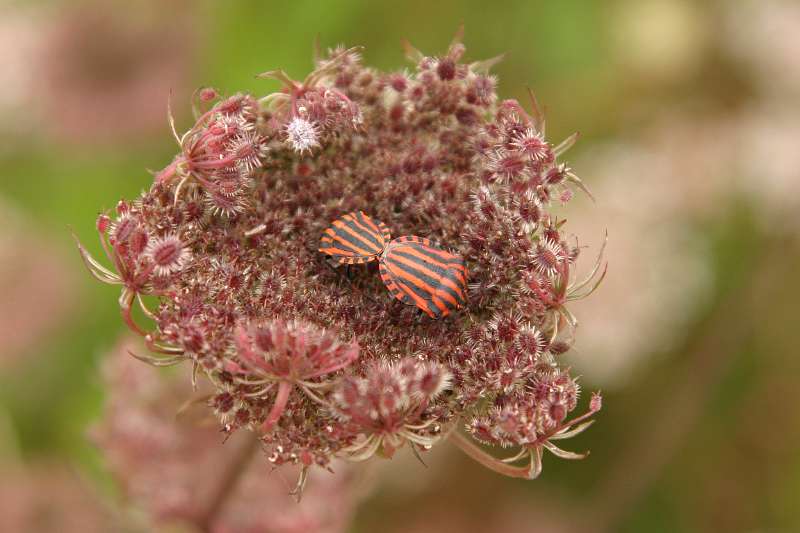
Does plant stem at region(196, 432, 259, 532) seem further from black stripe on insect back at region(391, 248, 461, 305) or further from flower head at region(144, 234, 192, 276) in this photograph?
black stripe on insect back at region(391, 248, 461, 305)

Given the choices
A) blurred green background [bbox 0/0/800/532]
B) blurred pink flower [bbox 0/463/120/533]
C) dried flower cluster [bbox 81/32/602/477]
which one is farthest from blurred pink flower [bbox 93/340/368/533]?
blurred green background [bbox 0/0/800/532]

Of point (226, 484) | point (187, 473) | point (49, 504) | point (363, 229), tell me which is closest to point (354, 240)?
point (363, 229)

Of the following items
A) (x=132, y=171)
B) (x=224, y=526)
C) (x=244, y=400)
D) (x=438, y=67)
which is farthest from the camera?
(x=132, y=171)

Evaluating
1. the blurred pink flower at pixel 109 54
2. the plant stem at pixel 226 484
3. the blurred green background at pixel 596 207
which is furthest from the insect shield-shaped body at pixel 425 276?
the blurred pink flower at pixel 109 54

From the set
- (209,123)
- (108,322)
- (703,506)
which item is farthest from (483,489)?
(209,123)

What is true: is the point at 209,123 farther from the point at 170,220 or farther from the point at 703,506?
the point at 703,506

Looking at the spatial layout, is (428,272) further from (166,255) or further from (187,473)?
(187,473)

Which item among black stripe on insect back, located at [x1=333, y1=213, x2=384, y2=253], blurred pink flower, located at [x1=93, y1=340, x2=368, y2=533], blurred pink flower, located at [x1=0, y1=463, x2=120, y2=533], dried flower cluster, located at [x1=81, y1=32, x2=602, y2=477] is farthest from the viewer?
blurred pink flower, located at [x1=0, y1=463, x2=120, y2=533]
